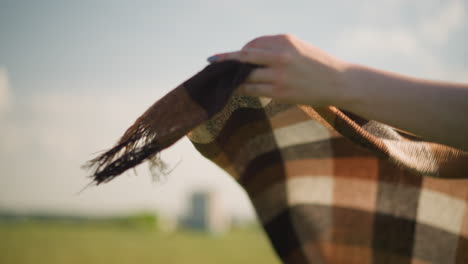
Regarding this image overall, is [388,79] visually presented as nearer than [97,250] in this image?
Yes

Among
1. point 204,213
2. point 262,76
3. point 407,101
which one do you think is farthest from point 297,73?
point 204,213

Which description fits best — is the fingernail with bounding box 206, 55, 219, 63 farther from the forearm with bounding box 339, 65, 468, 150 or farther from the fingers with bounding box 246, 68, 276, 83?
the forearm with bounding box 339, 65, 468, 150

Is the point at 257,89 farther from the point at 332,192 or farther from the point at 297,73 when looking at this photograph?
the point at 332,192

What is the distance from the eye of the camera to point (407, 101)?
0.78 metres

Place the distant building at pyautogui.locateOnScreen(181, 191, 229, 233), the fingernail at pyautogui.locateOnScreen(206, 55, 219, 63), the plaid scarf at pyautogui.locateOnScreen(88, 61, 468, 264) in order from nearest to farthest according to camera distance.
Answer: the fingernail at pyautogui.locateOnScreen(206, 55, 219, 63) → the plaid scarf at pyautogui.locateOnScreen(88, 61, 468, 264) → the distant building at pyautogui.locateOnScreen(181, 191, 229, 233)

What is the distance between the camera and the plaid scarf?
1.24 metres

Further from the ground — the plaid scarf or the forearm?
the forearm

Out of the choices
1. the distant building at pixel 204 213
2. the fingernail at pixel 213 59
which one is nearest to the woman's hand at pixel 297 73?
the fingernail at pixel 213 59

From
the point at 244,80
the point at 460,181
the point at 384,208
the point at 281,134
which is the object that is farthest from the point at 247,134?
the point at 460,181

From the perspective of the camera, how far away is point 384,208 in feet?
4.43

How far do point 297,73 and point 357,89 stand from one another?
0.44ft

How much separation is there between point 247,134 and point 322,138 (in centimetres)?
30

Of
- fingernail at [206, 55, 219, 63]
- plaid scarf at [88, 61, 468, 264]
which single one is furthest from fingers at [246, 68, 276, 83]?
plaid scarf at [88, 61, 468, 264]

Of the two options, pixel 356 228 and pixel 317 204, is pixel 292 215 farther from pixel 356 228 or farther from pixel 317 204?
pixel 356 228
